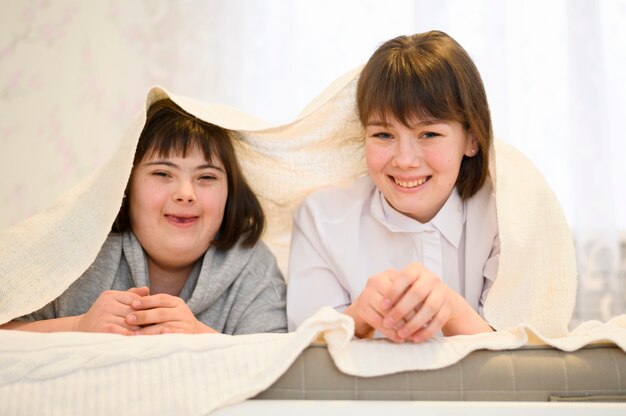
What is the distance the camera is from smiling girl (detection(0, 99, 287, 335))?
1226 millimetres

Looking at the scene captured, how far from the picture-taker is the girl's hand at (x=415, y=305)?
2.58ft

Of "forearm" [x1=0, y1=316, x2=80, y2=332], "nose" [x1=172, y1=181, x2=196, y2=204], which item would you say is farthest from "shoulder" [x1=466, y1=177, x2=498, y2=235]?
"forearm" [x1=0, y1=316, x2=80, y2=332]

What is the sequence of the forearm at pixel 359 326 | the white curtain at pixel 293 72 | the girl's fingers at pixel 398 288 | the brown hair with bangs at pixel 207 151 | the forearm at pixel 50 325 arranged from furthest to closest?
the white curtain at pixel 293 72 < the brown hair with bangs at pixel 207 151 < the forearm at pixel 50 325 < the forearm at pixel 359 326 < the girl's fingers at pixel 398 288

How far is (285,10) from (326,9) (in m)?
0.11

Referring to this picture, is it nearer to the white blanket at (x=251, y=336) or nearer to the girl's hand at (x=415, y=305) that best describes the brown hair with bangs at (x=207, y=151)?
the white blanket at (x=251, y=336)

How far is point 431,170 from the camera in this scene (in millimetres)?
1179

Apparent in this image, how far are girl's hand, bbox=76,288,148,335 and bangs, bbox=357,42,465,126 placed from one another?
48 centimetres

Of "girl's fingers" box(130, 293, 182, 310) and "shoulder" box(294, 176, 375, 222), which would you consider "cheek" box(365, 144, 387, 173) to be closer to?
"shoulder" box(294, 176, 375, 222)

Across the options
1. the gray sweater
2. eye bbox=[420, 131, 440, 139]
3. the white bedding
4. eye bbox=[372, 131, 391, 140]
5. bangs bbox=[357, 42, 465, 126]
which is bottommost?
the white bedding

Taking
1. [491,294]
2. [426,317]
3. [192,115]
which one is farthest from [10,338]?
[491,294]

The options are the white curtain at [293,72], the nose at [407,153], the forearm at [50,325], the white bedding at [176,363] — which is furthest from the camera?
the white curtain at [293,72]

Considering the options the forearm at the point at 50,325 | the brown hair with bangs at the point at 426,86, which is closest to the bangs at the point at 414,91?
the brown hair with bangs at the point at 426,86

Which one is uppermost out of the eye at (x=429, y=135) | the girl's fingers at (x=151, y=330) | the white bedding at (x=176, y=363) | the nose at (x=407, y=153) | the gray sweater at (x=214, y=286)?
the eye at (x=429, y=135)

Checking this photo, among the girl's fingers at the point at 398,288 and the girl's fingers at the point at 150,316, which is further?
the girl's fingers at the point at 150,316
